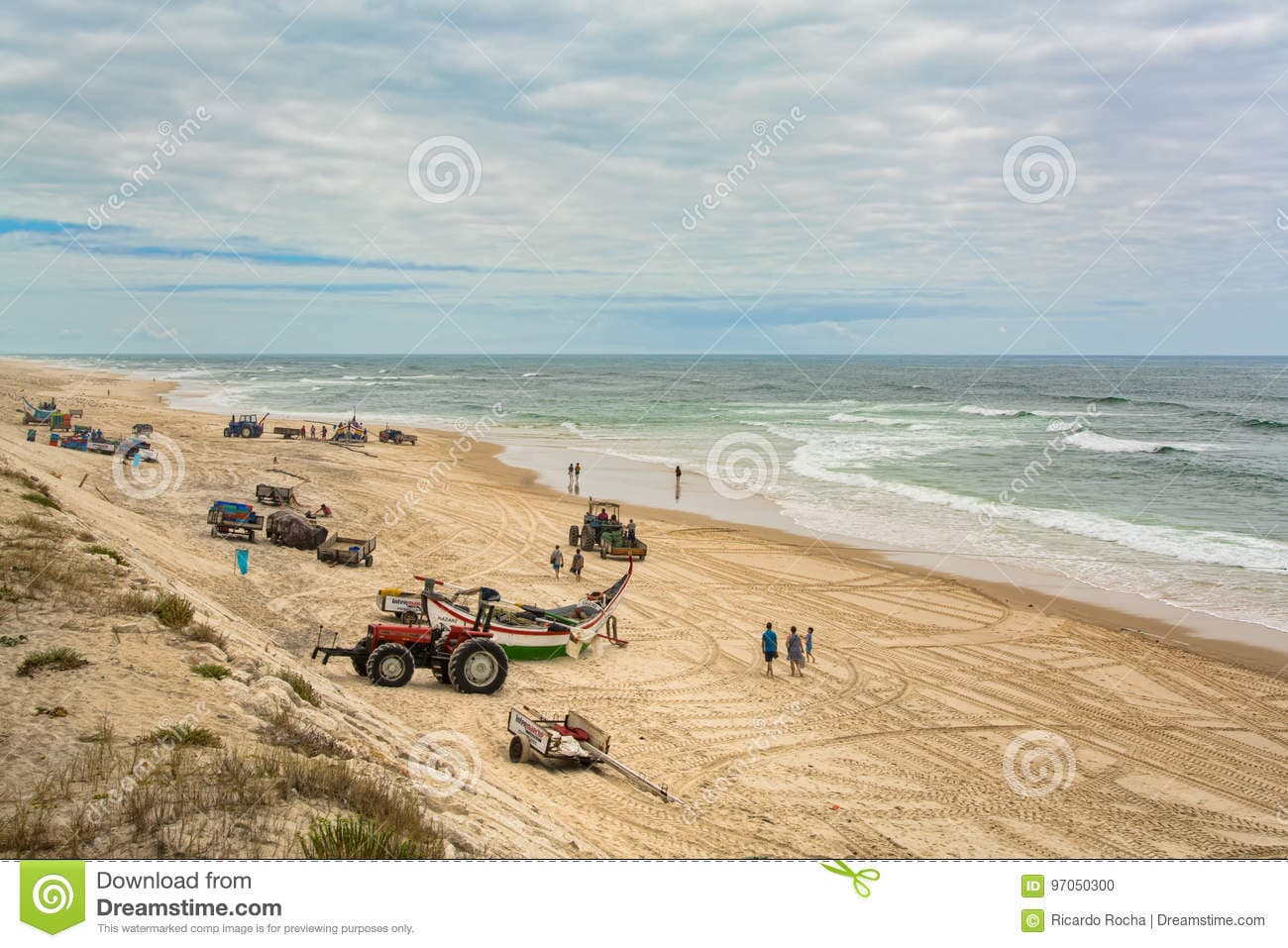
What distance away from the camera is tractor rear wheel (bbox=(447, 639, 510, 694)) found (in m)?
14.5

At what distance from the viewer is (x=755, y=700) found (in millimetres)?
15953

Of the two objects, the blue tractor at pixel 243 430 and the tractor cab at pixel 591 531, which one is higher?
the blue tractor at pixel 243 430

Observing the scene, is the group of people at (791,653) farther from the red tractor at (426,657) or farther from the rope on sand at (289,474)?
the rope on sand at (289,474)

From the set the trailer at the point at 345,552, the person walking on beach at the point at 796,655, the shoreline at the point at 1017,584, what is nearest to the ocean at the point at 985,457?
the shoreline at the point at 1017,584

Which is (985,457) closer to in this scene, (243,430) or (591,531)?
(591,531)

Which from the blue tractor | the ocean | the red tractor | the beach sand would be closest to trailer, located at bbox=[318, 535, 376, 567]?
the beach sand

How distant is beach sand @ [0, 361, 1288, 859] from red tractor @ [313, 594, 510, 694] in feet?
Result: 0.89

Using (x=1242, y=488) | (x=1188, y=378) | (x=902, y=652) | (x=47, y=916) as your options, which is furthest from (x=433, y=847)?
(x=1188, y=378)

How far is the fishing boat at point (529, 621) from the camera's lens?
50.4 feet

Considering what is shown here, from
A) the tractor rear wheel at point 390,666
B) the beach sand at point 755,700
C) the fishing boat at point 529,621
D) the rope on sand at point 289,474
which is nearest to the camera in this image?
the beach sand at point 755,700

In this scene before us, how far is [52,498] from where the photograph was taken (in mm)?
17375

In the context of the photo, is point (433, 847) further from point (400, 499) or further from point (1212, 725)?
point (400, 499)

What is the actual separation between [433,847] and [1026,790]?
371 inches

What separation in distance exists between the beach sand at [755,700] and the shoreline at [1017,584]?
0.20 metres
